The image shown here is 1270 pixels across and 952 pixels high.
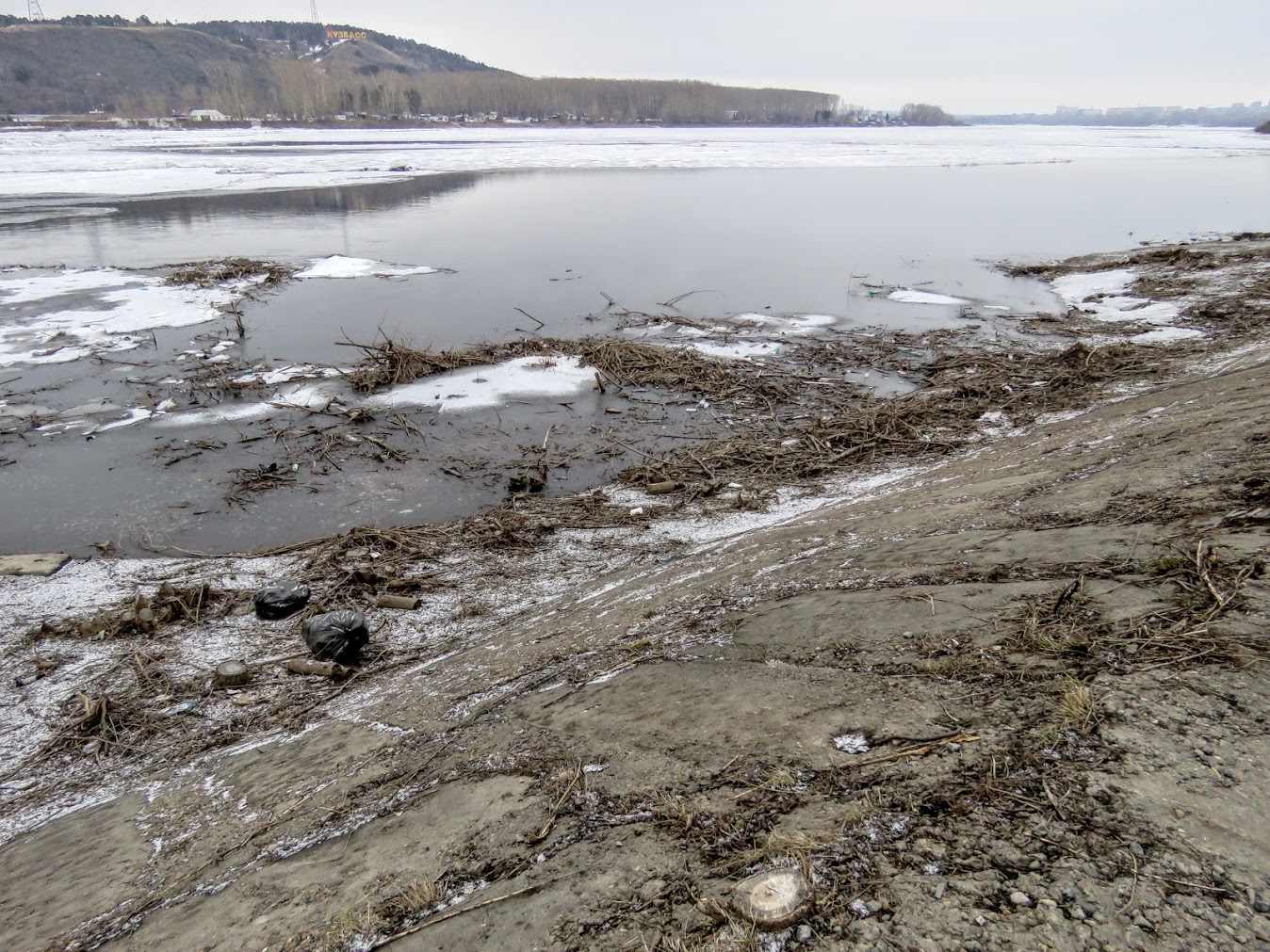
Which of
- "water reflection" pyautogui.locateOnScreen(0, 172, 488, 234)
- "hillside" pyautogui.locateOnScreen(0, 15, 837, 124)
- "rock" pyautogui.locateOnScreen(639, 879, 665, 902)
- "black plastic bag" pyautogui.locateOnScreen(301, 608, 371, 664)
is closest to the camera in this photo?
"rock" pyautogui.locateOnScreen(639, 879, 665, 902)

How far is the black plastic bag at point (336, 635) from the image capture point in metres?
4.05

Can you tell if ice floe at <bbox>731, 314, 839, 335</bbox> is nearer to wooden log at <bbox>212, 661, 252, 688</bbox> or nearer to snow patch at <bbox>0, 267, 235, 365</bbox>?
snow patch at <bbox>0, 267, 235, 365</bbox>

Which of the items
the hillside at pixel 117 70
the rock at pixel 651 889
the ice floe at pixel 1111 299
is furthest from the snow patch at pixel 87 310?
the hillside at pixel 117 70

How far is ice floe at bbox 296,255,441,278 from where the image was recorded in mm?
14445

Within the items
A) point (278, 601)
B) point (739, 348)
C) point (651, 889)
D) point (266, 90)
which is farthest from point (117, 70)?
point (651, 889)

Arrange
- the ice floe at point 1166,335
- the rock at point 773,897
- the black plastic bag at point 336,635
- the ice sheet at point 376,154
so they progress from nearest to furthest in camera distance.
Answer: the rock at point 773,897, the black plastic bag at point 336,635, the ice floe at point 1166,335, the ice sheet at point 376,154

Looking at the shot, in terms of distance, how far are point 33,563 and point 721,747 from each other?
5.24 meters

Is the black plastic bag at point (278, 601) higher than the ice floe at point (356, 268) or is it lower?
lower

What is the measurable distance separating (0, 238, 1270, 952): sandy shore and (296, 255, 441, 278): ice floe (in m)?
10.8

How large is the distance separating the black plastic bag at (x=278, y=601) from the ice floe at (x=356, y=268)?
11.1 metres

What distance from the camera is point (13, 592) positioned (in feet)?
15.4

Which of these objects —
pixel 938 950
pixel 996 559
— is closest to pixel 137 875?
pixel 938 950

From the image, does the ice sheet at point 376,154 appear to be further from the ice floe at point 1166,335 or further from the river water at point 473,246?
the ice floe at point 1166,335

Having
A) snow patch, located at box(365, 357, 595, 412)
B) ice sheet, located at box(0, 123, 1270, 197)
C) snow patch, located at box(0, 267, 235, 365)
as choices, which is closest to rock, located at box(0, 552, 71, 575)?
snow patch, located at box(365, 357, 595, 412)
